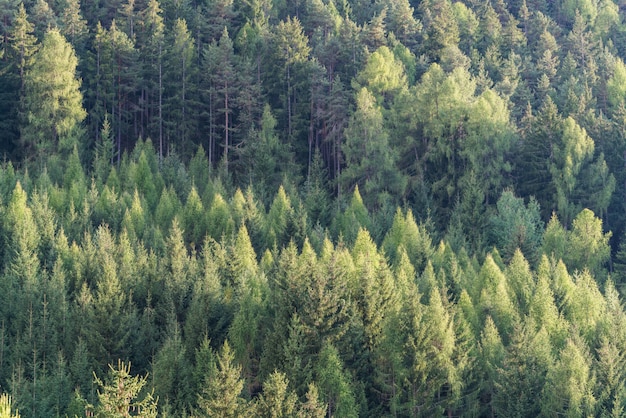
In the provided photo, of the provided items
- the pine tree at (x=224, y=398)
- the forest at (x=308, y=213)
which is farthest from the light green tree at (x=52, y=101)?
the pine tree at (x=224, y=398)

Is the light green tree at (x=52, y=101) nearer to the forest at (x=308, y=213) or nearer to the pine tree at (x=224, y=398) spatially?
the forest at (x=308, y=213)

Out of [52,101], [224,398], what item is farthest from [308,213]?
[224,398]

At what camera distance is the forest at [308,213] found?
57.0 m

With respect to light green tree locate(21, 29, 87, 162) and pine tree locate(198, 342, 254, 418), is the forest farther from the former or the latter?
light green tree locate(21, 29, 87, 162)

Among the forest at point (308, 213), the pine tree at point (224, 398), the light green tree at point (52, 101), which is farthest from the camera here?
the light green tree at point (52, 101)

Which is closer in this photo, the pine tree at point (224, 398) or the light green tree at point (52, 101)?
the pine tree at point (224, 398)

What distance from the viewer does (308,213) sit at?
8425 cm

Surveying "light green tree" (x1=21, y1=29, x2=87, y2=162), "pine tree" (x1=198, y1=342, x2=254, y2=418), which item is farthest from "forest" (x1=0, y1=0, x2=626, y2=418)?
"light green tree" (x1=21, y1=29, x2=87, y2=162)

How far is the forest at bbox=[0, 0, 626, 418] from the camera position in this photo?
187 ft

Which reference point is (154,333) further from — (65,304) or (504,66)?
(504,66)

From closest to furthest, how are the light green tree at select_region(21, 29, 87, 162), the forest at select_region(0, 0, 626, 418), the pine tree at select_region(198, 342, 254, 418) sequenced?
the pine tree at select_region(198, 342, 254, 418)
the forest at select_region(0, 0, 626, 418)
the light green tree at select_region(21, 29, 87, 162)

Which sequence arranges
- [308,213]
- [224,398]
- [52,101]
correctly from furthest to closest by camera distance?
[52,101] < [308,213] < [224,398]

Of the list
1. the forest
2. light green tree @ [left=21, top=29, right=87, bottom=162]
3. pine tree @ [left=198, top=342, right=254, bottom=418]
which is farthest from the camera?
light green tree @ [left=21, top=29, right=87, bottom=162]

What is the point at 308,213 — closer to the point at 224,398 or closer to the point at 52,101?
the point at 52,101
